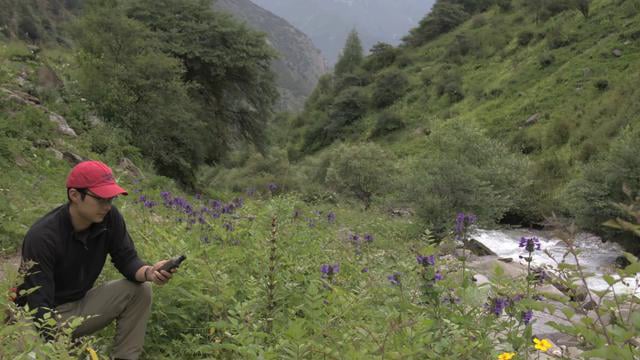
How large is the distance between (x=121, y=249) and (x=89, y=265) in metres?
0.25

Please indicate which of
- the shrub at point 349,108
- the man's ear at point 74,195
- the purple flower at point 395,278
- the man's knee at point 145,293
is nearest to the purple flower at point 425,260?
the purple flower at point 395,278

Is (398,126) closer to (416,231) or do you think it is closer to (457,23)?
(457,23)

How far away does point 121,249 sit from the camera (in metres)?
4.09

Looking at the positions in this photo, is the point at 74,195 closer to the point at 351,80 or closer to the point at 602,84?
the point at 602,84

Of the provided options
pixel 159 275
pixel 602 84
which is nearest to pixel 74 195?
pixel 159 275

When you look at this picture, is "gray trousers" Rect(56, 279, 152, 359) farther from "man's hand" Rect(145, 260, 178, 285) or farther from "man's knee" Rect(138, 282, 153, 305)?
"man's hand" Rect(145, 260, 178, 285)

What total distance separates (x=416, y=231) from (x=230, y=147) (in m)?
10.0

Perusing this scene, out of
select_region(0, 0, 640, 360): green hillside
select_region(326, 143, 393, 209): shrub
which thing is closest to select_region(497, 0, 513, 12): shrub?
select_region(0, 0, 640, 360): green hillside

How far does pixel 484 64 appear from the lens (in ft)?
157

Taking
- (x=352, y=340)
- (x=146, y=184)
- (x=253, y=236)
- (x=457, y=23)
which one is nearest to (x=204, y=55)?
(x=146, y=184)

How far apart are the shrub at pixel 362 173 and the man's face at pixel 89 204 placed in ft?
87.5

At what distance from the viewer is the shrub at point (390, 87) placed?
52.6 m

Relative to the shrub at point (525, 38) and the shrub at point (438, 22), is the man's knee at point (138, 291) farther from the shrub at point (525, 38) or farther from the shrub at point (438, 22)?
the shrub at point (438, 22)

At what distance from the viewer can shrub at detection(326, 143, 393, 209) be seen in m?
30.6
